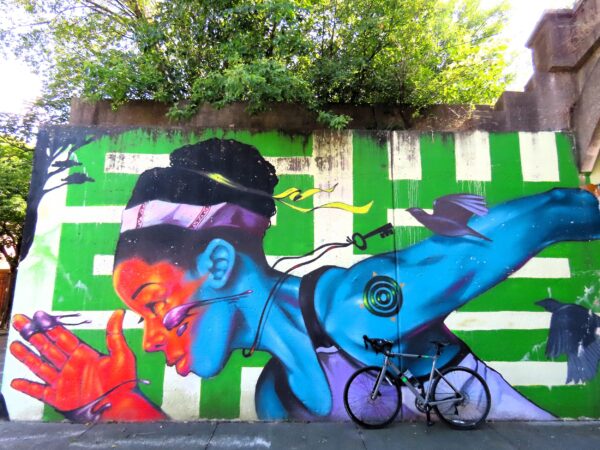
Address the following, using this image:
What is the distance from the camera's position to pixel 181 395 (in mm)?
4949

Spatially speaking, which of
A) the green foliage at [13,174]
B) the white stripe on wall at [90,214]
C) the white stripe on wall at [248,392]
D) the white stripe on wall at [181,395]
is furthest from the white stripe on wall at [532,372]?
the green foliage at [13,174]

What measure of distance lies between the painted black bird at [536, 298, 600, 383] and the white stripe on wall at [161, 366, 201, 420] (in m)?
4.48

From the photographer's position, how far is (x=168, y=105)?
5.91 metres

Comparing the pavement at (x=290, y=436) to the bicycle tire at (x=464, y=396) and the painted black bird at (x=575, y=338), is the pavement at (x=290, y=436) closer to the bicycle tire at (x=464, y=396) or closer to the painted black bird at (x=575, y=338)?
the bicycle tire at (x=464, y=396)

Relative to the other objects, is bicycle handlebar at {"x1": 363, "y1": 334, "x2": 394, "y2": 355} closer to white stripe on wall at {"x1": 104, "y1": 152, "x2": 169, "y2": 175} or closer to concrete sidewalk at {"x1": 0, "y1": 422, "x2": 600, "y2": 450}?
concrete sidewalk at {"x1": 0, "y1": 422, "x2": 600, "y2": 450}

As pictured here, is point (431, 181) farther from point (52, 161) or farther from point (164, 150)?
point (52, 161)

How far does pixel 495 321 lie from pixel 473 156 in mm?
2199

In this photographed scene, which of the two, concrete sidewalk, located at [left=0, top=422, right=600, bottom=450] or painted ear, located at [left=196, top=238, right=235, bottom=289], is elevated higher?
painted ear, located at [left=196, top=238, right=235, bottom=289]

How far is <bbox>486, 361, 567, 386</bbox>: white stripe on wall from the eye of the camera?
16.7 ft

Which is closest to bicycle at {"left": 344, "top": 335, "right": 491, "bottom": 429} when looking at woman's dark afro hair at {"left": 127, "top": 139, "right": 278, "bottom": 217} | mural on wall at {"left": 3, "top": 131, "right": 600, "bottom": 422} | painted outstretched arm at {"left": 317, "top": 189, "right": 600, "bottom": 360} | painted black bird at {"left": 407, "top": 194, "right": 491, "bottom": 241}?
mural on wall at {"left": 3, "top": 131, "right": 600, "bottom": 422}

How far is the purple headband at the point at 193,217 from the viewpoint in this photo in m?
5.25

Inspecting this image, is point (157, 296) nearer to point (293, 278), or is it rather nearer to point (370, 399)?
point (293, 278)

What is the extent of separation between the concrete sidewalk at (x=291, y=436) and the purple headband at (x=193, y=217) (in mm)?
2375

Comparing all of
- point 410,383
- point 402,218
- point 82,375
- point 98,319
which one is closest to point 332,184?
point 402,218
